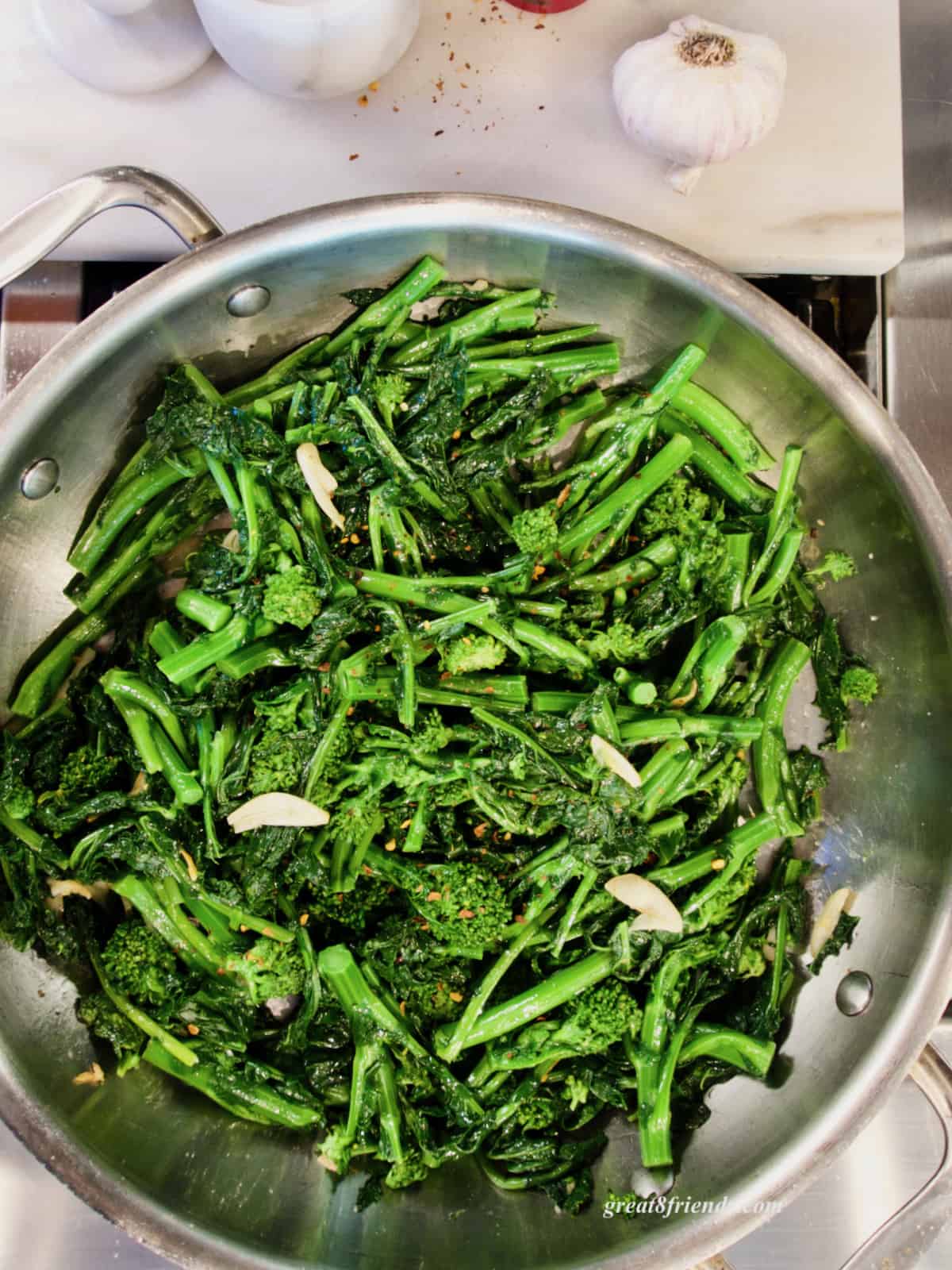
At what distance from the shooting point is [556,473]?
244cm

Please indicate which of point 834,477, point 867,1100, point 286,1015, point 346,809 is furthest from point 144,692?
point 867,1100

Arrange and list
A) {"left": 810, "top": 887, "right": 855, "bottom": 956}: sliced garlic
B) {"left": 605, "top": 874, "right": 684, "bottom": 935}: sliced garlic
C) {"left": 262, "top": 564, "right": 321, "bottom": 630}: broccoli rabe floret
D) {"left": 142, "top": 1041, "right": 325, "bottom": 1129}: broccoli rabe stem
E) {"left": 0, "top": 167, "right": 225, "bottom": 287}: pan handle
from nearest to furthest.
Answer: {"left": 0, "top": 167, "right": 225, "bottom": 287}: pan handle
{"left": 262, "top": 564, "right": 321, "bottom": 630}: broccoli rabe floret
{"left": 605, "top": 874, "right": 684, "bottom": 935}: sliced garlic
{"left": 142, "top": 1041, "right": 325, "bottom": 1129}: broccoli rabe stem
{"left": 810, "top": 887, "right": 855, "bottom": 956}: sliced garlic

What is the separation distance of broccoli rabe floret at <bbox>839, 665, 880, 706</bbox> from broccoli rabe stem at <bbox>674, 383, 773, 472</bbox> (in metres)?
0.54

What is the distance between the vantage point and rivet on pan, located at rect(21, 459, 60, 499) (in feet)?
7.04

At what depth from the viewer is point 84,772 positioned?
2279 mm

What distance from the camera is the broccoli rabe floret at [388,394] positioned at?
2180 millimetres

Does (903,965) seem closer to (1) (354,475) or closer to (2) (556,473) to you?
(2) (556,473)

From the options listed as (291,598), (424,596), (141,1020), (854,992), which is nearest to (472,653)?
(424,596)

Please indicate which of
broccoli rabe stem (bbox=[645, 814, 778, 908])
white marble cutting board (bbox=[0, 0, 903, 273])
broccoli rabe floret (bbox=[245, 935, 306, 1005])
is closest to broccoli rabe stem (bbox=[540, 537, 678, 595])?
broccoli rabe stem (bbox=[645, 814, 778, 908])

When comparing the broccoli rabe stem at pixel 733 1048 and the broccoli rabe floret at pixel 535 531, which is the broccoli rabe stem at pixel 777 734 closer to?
the broccoli rabe stem at pixel 733 1048

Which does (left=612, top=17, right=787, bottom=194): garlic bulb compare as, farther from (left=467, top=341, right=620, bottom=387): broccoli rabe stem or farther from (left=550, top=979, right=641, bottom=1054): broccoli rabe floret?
(left=550, top=979, right=641, bottom=1054): broccoli rabe floret

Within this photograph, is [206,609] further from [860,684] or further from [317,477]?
[860,684]

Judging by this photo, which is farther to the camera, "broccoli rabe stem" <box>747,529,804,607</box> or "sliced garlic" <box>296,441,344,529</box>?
"broccoli rabe stem" <box>747,529,804,607</box>

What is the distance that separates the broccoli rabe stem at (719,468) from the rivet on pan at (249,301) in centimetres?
93
